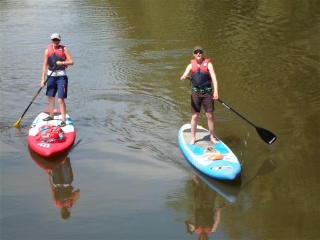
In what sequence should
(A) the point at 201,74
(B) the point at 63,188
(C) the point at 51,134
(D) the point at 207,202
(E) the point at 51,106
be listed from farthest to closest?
(E) the point at 51,106, (C) the point at 51,134, (A) the point at 201,74, (B) the point at 63,188, (D) the point at 207,202

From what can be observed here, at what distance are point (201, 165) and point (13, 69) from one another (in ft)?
27.4

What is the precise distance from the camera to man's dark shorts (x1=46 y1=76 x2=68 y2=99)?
9.97 meters

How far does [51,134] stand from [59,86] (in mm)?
1062

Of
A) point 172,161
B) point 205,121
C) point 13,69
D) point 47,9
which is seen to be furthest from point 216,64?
point 47,9

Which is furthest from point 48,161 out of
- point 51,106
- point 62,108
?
point 51,106

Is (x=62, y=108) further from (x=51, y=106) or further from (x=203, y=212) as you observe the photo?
(x=203, y=212)

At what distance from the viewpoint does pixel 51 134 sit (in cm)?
941

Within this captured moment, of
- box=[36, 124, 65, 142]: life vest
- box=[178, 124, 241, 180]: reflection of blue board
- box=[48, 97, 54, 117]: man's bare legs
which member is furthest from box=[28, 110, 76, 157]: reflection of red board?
box=[178, 124, 241, 180]: reflection of blue board

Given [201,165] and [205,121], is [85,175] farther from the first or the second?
[205,121]

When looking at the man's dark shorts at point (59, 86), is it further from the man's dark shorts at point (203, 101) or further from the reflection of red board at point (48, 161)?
the man's dark shorts at point (203, 101)

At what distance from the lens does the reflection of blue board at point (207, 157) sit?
825cm

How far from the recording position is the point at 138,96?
1268 cm

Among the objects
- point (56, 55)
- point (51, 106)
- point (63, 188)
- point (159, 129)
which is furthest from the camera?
point (159, 129)

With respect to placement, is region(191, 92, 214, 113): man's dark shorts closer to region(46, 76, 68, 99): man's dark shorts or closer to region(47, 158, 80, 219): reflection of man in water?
region(47, 158, 80, 219): reflection of man in water
